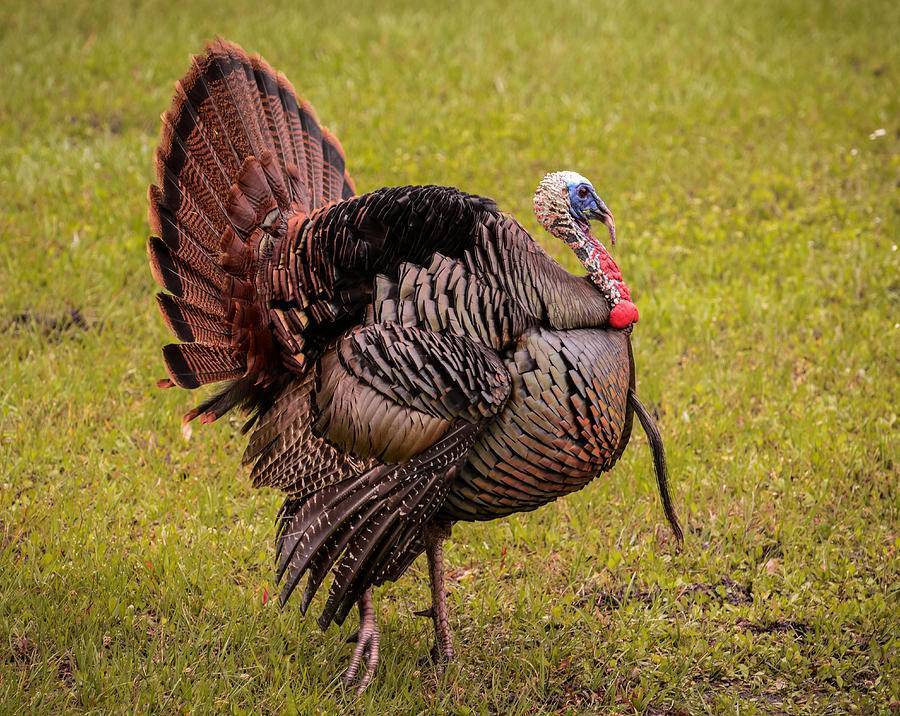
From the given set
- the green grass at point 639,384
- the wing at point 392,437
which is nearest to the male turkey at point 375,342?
the wing at point 392,437

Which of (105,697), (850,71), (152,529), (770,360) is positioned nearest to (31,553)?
(152,529)

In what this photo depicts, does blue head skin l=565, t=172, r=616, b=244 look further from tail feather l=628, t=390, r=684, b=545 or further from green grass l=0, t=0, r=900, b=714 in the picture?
green grass l=0, t=0, r=900, b=714

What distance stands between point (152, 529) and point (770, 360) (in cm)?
366

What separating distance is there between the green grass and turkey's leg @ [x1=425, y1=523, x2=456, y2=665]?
0.33 feet

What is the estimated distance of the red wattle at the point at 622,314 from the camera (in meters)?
3.96

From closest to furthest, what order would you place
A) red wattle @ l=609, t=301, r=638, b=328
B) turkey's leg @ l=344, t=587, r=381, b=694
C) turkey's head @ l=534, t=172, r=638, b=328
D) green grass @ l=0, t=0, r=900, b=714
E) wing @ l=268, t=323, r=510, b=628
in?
wing @ l=268, t=323, r=510, b=628, red wattle @ l=609, t=301, r=638, b=328, turkey's head @ l=534, t=172, r=638, b=328, turkey's leg @ l=344, t=587, r=381, b=694, green grass @ l=0, t=0, r=900, b=714

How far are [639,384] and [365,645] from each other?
2.57 meters

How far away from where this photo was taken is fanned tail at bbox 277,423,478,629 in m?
3.72

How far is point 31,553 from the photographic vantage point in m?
4.59

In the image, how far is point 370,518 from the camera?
12.3 feet

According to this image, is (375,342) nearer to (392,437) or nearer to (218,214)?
(392,437)

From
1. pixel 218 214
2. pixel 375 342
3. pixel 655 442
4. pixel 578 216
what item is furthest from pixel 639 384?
pixel 218 214

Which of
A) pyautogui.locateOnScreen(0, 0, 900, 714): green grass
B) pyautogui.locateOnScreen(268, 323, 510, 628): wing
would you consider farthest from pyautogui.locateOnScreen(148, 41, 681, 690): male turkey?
pyautogui.locateOnScreen(0, 0, 900, 714): green grass

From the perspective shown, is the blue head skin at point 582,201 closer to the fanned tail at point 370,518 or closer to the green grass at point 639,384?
the fanned tail at point 370,518
